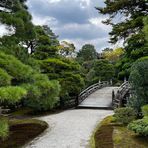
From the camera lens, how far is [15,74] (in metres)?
8.25

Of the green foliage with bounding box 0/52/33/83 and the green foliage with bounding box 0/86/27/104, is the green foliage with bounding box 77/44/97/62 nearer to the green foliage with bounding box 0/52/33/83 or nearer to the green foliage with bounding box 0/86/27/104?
the green foliage with bounding box 0/52/33/83

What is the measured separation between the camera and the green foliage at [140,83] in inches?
543

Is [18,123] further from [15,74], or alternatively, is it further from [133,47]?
[133,47]

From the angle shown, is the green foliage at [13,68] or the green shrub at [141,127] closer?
the green foliage at [13,68]

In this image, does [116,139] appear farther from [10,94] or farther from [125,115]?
[10,94]

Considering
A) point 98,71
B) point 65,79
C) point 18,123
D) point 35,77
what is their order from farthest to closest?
1. point 98,71
2. point 65,79
3. point 18,123
4. point 35,77

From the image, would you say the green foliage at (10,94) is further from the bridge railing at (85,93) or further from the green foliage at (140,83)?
the bridge railing at (85,93)

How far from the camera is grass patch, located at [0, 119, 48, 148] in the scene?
10.7 m

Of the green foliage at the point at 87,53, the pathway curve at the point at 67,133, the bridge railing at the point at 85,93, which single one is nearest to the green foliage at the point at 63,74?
the bridge railing at the point at 85,93

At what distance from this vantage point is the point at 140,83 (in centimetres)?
1385

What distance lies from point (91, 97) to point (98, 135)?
1471cm

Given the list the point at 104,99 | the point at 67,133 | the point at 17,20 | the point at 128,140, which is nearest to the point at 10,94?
the point at 17,20

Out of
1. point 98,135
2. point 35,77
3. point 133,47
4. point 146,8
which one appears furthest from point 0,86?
point 133,47

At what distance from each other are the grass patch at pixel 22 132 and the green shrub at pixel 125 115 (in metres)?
3.37
